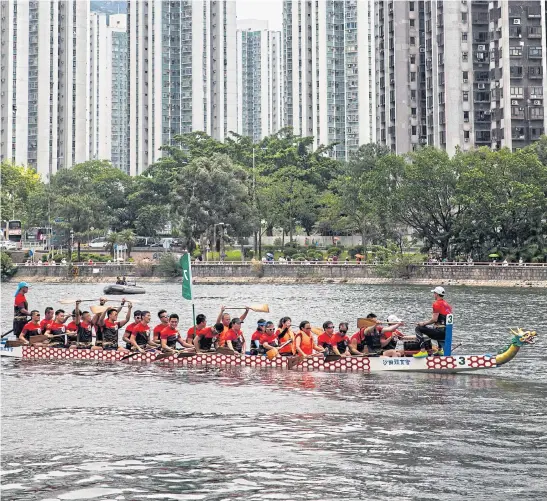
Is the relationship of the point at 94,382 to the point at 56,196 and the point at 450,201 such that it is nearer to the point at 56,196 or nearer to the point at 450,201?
the point at 450,201

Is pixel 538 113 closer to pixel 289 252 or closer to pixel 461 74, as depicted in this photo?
pixel 461 74

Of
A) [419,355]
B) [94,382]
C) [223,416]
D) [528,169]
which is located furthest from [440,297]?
[528,169]

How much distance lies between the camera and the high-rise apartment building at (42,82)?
17012 centimetres

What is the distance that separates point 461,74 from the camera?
5310 inches

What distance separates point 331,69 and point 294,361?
153 metres

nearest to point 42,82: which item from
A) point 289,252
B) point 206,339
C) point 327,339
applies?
point 289,252

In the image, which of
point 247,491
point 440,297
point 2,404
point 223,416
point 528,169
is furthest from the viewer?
point 528,169

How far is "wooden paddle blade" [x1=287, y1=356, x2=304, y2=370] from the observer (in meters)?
32.9

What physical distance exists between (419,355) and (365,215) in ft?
257

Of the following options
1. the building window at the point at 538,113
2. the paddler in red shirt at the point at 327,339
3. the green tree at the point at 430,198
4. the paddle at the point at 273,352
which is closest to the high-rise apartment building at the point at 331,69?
the building window at the point at 538,113

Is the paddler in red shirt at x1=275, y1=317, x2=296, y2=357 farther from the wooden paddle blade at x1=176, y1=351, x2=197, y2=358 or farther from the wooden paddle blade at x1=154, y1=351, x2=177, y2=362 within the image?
the wooden paddle blade at x1=154, y1=351, x2=177, y2=362

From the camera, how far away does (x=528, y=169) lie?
3568 inches

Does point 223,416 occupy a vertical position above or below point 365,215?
below

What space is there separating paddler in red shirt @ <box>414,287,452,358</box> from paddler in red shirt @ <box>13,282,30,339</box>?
14929 mm
